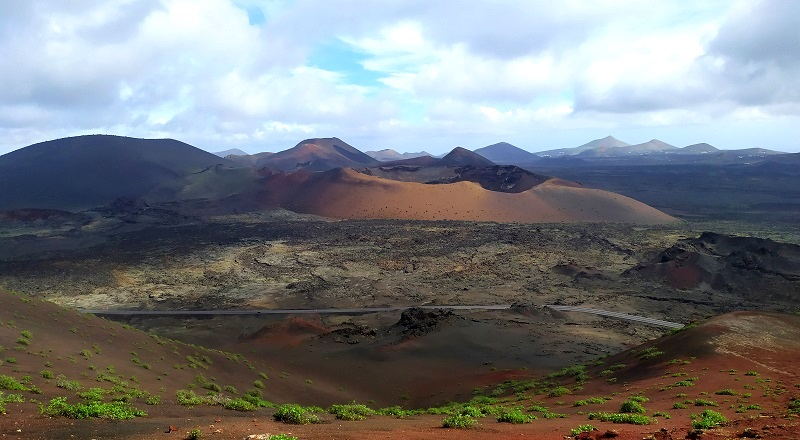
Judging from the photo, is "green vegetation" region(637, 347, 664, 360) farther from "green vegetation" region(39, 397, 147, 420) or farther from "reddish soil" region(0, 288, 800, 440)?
"green vegetation" region(39, 397, 147, 420)

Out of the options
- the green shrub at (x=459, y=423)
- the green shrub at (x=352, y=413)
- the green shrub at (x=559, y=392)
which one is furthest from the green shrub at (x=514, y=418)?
the green shrub at (x=559, y=392)

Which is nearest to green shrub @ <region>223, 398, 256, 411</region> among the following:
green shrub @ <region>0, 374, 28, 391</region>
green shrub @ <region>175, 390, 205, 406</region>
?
green shrub @ <region>175, 390, 205, 406</region>

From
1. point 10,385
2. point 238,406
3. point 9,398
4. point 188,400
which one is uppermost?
point 9,398

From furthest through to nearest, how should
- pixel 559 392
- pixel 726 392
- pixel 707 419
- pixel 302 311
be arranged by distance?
pixel 302 311, pixel 559 392, pixel 726 392, pixel 707 419

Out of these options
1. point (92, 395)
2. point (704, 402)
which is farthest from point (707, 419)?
point (92, 395)

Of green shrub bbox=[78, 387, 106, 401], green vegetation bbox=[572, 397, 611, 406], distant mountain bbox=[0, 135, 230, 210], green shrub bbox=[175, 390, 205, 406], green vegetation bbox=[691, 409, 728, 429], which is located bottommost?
green vegetation bbox=[572, 397, 611, 406]

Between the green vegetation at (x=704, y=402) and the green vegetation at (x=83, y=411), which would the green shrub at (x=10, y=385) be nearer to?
the green vegetation at (x=83, y=411)

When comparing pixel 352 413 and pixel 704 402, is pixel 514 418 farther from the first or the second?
pixel 704 402
